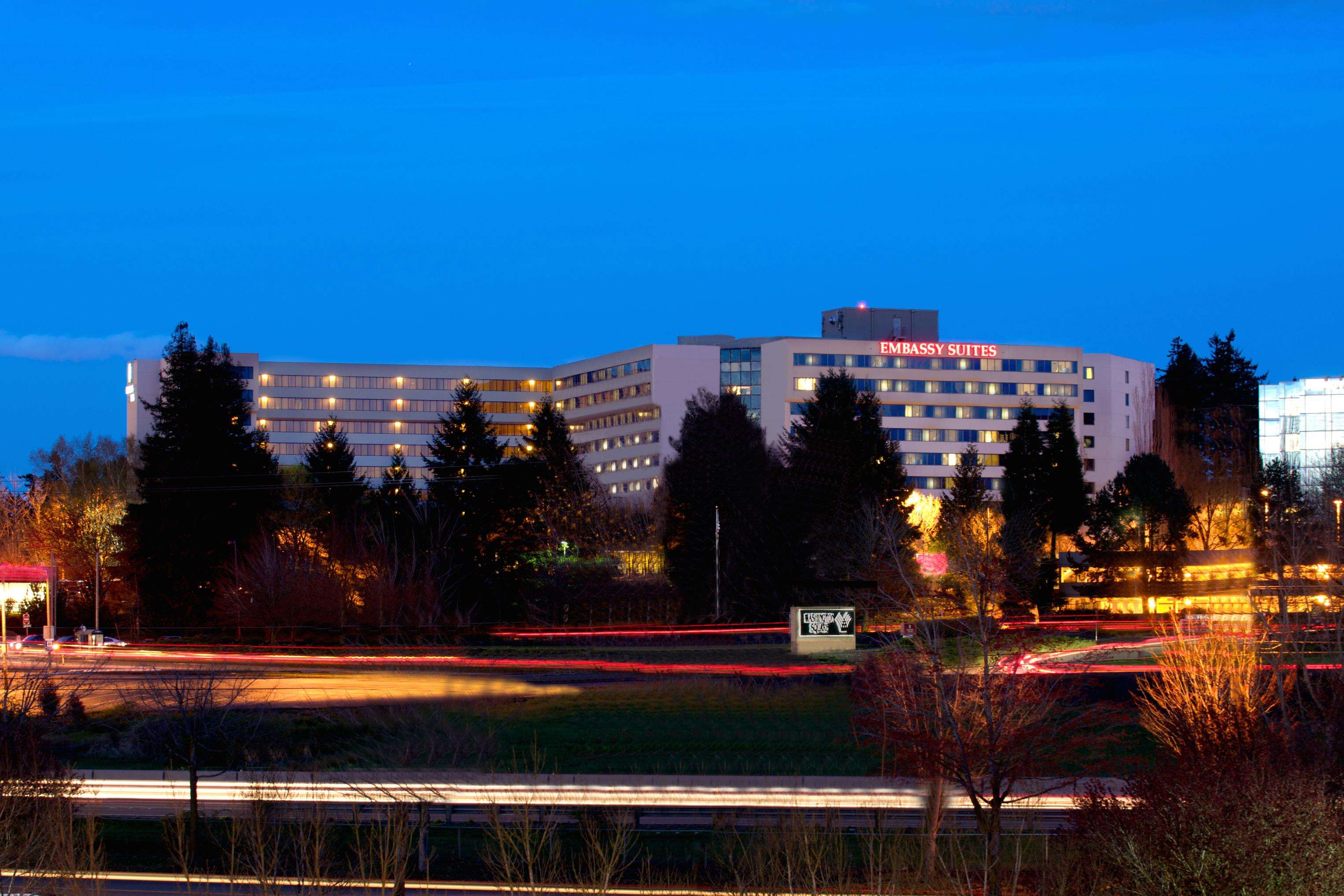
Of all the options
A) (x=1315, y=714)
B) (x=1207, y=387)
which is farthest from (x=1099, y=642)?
(x=1207, y=387)

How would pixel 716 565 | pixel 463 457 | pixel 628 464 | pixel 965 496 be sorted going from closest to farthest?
pixel 716 565 < pixel 463 457 < pixel 965 496 < pixel 628 464

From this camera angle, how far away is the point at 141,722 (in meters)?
33.5

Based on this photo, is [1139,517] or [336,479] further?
[1139,517]

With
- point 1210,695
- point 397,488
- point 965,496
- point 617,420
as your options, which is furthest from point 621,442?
point 1210,695

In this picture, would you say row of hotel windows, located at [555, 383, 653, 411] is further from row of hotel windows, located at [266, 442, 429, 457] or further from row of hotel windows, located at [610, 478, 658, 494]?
row of hotel windows, located at [266, 442, 429, 457]

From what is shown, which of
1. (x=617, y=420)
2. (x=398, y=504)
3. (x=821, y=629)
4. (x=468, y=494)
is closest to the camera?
(x=821, y=629)

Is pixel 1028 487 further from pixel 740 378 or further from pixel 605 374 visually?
pixel 605 374

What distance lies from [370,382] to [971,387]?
5992 cm

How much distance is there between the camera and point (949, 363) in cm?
12338

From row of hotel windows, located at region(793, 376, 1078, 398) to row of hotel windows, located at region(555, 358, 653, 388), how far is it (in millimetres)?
15419

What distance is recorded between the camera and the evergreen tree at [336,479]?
238 ft

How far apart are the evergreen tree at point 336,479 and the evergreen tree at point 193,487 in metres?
4.31

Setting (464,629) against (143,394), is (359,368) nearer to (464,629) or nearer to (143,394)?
(143,394)

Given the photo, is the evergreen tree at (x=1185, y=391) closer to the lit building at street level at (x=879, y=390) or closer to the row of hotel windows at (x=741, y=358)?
the lit building at street level at (x=879, y=390)
